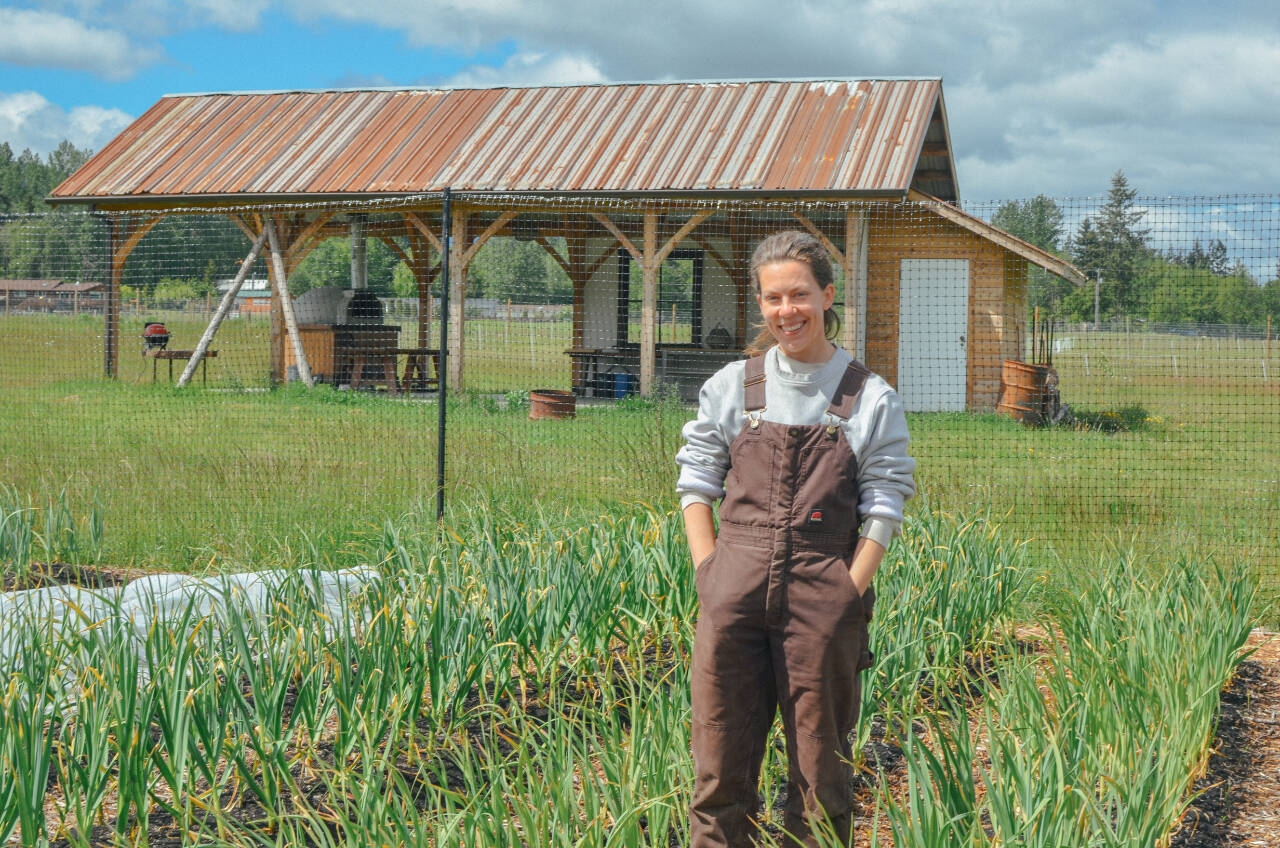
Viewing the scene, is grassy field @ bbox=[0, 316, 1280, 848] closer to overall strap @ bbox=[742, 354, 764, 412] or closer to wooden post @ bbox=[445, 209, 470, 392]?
overall strap @ bbox=[742, 354, 764, 412]

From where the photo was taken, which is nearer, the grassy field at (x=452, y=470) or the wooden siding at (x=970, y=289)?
the grassy field at (x=452, y=470)

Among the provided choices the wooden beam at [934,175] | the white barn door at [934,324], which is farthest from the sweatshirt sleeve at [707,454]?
the wooden beam at [934,175]

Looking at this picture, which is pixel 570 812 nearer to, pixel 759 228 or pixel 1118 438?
pixel 1118 438

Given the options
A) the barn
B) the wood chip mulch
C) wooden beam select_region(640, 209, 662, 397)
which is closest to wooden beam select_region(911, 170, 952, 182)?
the barn

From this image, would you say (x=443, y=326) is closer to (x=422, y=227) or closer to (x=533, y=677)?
(x=533, y=677)

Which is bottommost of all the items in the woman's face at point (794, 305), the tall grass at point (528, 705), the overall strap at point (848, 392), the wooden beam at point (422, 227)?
the tall grass at point (528, 705)

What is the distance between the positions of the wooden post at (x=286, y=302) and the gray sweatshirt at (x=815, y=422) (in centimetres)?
1482

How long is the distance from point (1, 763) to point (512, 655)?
1548 millimetres

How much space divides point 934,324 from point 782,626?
1477cm

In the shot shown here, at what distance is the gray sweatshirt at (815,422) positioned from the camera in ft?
8.68

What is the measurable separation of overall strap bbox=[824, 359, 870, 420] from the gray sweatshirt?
15 millimetres

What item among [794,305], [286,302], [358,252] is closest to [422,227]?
[286,302]

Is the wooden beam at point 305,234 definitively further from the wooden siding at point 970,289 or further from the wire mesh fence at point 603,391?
the wooden siding at point 970,289

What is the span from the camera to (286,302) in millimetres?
17625
